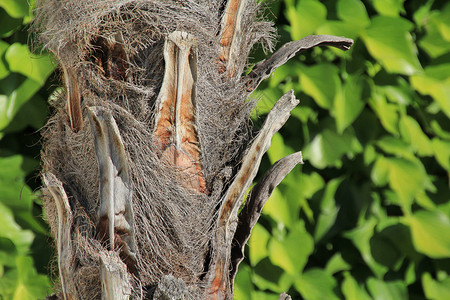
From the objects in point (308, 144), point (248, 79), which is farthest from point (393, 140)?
point (248, 79)

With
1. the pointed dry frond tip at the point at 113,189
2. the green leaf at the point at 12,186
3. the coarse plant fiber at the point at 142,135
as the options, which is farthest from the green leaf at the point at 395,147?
the green leaf at the point at 12,186

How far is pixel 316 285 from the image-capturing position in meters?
1.21

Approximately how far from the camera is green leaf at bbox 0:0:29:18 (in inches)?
40.9

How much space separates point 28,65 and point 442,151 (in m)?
1.10

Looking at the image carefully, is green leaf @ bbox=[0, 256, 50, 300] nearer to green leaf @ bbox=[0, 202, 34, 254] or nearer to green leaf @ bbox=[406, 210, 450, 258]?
green leaf @ bbox=[0, 202, 34, 254]

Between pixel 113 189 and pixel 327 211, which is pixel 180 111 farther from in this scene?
pixel 327 211

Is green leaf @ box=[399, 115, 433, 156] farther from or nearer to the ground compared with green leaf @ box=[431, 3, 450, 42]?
nearer to the ground

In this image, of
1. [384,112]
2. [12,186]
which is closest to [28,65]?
[12,186]

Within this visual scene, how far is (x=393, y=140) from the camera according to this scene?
1.24 m

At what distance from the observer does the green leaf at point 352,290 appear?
123 centimetres

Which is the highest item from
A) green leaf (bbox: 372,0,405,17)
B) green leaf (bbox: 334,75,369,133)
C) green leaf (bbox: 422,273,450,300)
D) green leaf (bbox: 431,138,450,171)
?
green leaf (bbox: 372,0,405,17)

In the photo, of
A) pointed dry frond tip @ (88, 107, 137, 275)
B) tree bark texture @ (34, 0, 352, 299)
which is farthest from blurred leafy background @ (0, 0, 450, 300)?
pointed dry frond tip @ (88, 107, 137, 275)

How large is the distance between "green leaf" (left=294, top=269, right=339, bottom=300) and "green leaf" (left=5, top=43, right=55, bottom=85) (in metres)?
0.80

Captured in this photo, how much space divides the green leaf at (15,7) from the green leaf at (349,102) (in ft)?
2.46
